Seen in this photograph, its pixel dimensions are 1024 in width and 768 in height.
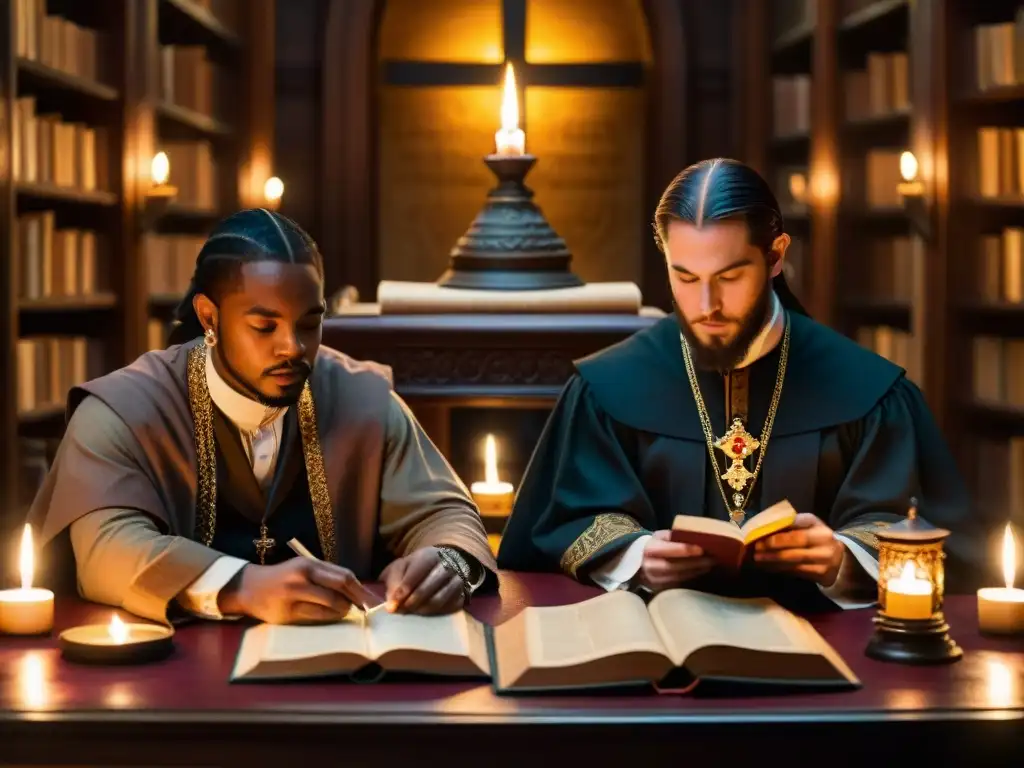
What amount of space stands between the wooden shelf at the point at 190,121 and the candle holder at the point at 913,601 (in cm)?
543

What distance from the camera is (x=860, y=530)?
311 centimetres

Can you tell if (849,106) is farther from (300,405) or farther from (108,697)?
(108,697)

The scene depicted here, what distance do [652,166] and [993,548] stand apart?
4667mm

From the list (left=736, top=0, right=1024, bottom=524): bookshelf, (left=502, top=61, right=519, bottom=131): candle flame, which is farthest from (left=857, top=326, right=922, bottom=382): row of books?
(left=502, top=61, right=519, bottom=131): candle flame

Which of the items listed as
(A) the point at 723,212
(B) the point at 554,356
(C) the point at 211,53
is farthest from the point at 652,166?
(A) the point at 723,212

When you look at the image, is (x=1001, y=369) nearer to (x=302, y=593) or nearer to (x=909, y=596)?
(x=909, y=596)

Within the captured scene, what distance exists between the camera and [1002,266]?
6910mm

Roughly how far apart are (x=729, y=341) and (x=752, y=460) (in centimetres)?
28

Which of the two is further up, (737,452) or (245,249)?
(245,249)

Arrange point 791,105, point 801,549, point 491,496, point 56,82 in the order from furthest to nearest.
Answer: point 791,105 < point 56,82 < point 491,496 < point 801,549

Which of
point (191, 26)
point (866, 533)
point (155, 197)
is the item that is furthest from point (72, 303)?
point (866, 533)

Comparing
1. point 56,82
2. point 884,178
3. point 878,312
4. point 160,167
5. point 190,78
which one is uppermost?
point 190,78

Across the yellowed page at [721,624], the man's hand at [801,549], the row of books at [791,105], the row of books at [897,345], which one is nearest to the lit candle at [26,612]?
the yellowed page at [721,624]

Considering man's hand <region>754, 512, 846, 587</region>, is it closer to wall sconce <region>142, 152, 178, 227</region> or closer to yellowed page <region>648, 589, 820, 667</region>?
yellowed page <region>648, 589, 820, 667</region>
